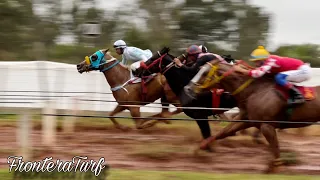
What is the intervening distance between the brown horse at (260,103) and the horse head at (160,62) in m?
1.56

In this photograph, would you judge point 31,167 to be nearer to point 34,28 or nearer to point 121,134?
point 121,134

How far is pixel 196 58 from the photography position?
10742mm

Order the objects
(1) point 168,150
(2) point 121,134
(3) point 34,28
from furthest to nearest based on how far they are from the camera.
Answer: (3) point 34,28 → (2) point 121,134 → (1) point 168,150

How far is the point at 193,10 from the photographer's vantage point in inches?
1256

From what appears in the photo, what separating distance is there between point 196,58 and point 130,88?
199cm

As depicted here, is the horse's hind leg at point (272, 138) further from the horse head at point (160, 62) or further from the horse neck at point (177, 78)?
the horse head at point (160, 62)

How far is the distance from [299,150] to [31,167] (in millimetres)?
5222

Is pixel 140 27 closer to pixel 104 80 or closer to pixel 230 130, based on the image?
pixel 104 80

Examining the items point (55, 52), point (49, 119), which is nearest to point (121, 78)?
point (49, 119)

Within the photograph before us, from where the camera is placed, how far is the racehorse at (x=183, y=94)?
10234mm

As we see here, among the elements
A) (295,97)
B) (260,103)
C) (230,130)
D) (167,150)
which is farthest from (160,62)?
(295,97)

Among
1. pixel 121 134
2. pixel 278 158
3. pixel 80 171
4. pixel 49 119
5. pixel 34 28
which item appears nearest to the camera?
pixel 80 171

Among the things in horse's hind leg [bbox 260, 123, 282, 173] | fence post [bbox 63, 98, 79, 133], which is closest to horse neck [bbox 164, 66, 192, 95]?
horse's hind leg [bbox 260, 123, 282, 173]

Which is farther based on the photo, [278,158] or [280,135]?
[280,135]
